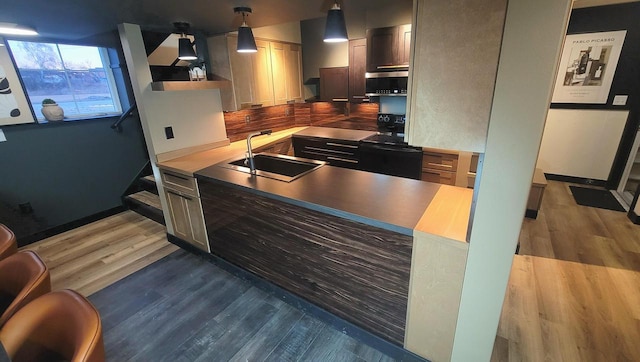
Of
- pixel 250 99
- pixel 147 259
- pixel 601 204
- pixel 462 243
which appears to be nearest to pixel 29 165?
pixel 147 259

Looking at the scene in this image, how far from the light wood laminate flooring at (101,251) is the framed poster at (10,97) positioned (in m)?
1.38

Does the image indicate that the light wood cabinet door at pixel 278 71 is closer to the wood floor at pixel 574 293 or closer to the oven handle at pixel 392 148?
the oven handle at pixel 392 148

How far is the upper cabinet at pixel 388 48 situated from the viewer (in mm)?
3072

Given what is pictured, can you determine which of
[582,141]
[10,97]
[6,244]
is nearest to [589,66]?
[582,141]

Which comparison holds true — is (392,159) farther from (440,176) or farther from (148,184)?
(148,184)

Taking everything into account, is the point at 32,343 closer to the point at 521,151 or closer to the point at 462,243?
the point at 462,243

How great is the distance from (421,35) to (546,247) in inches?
110

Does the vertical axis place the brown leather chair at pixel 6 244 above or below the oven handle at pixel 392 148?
below

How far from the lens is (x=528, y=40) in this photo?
961mm

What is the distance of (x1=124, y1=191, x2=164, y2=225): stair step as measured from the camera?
3416mm

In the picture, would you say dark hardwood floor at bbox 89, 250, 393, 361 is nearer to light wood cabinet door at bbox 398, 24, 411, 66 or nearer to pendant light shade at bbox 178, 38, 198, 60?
pendant light shade at bbox 178, 38, 198, 60

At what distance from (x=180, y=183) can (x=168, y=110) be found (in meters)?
0.75

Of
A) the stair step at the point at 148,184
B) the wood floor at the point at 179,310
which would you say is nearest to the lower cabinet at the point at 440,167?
the wood floor at the point at 179,310

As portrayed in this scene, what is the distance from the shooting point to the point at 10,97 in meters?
2.86
